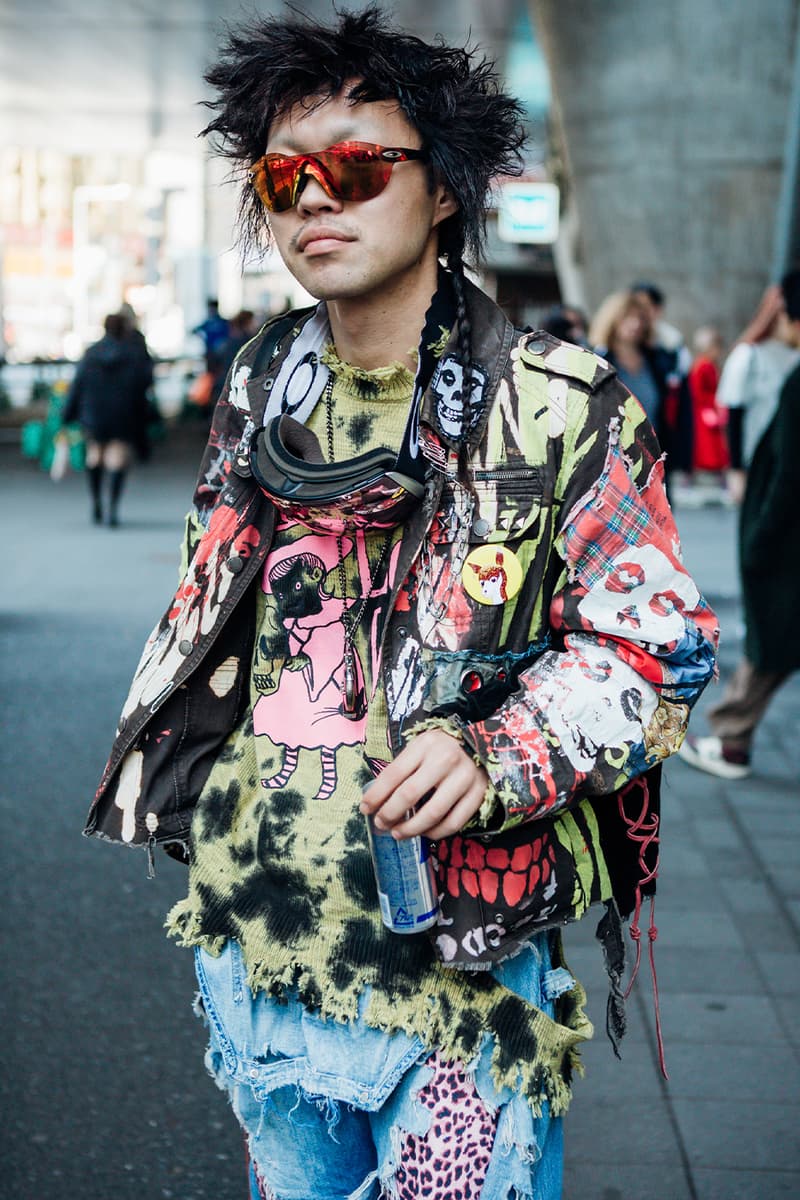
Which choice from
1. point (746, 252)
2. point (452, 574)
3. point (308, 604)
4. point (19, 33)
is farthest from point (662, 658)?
point (19, 33)

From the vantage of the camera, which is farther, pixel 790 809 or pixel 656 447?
pixel 790 809

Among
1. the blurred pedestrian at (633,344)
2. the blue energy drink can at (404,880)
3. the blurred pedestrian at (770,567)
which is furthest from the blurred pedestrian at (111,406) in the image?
the blue energy drink can at (404,880)

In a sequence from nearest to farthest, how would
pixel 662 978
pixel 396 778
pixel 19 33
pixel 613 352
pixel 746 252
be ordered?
pixel 396 778 < pixel 662 978 < pixel 613 352 < pixel 746 252 < pixel 19 33

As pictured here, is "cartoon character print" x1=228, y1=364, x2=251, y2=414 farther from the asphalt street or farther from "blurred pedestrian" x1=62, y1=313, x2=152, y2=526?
"blurred pedestrian" x1=62, y1=313, x2=152, y2=526

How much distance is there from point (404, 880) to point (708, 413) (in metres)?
15.9

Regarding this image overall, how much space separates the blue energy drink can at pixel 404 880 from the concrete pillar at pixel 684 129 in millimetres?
17479

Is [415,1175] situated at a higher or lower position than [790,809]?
higher

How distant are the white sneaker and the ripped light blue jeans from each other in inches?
171

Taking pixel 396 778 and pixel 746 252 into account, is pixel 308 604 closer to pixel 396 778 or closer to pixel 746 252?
pixel 396 778

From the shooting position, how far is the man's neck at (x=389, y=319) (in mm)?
1986

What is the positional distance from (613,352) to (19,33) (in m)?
17.3

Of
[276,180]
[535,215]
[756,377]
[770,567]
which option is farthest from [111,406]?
[535,215]

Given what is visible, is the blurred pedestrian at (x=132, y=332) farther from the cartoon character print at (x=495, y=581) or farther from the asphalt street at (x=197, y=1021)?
the cartoon character print at (x=495, y=581)

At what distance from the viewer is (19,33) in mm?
23219
